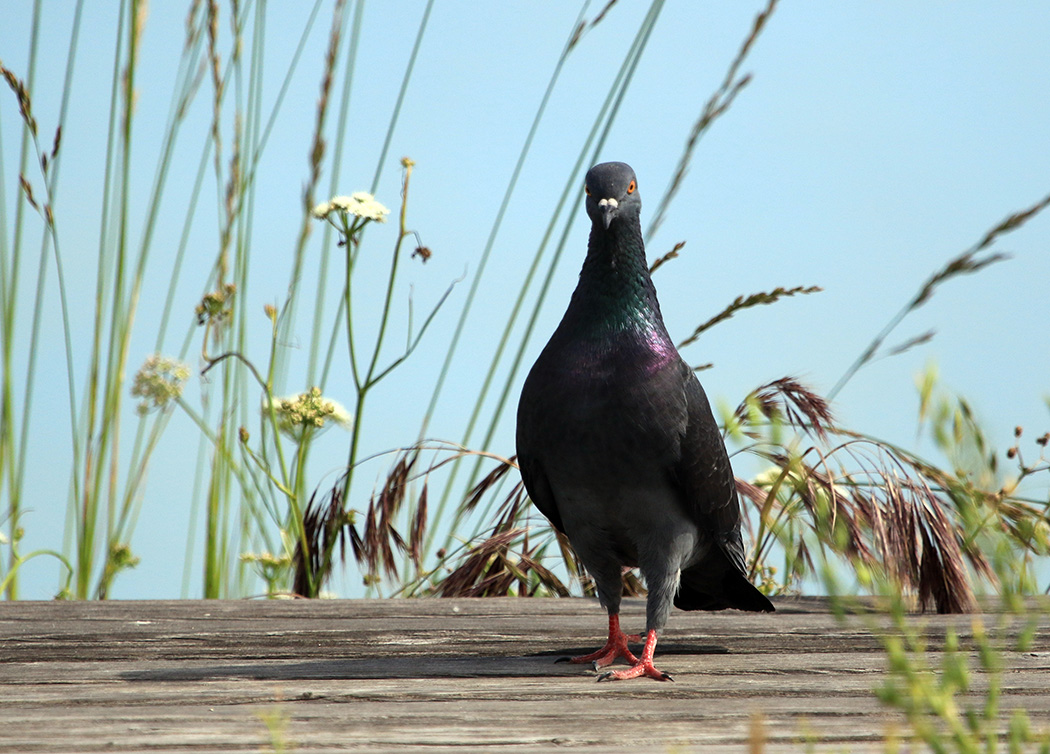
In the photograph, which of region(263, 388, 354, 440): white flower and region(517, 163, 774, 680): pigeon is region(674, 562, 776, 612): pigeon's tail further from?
region(263, 388, 354, 440): white flower

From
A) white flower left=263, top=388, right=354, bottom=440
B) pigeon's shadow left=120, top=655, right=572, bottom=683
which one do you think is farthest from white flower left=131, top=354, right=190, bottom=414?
pigeon's shadow left=120, top=655, right=572, bottom=683

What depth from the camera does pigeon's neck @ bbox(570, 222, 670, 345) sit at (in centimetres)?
209

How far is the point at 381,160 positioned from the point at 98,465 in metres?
1.45

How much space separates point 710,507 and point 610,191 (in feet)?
2.35

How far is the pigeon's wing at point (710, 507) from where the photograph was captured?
80.7 inches

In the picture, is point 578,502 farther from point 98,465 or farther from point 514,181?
point 98,465

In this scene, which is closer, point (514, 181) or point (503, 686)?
point (503, 686)

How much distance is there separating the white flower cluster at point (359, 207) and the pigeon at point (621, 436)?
909 millimetres

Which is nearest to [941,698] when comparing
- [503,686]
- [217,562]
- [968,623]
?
[503,686]

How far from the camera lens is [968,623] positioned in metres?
2.76

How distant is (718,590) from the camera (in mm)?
2426

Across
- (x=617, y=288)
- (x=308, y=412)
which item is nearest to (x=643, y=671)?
(x=617, y=288)

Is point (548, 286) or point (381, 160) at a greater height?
point (381, 160)

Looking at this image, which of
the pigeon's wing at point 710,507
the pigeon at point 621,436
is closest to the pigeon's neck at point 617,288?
the pigeon at point 621,436
